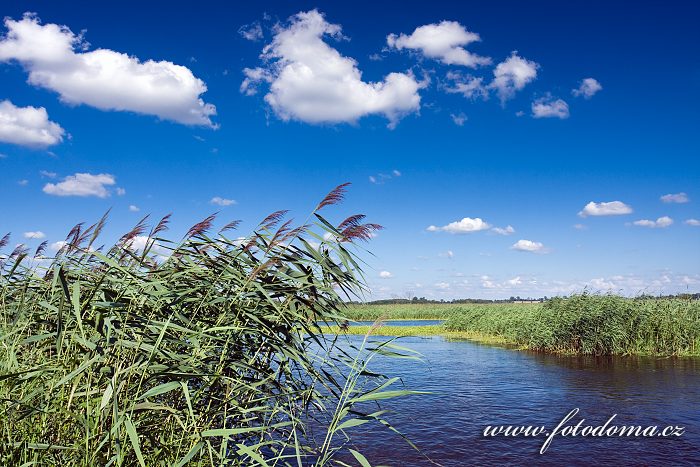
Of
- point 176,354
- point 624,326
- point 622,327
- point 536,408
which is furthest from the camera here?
point 624,326

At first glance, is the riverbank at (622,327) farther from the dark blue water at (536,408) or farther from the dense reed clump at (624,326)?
the dark blue water at (536,408)

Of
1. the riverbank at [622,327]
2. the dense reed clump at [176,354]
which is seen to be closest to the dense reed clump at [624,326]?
the riverbank at [622,327]

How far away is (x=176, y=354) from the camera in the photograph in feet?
14.4

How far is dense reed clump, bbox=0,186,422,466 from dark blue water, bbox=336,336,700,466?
4.53m

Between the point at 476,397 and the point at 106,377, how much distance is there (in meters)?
13.4

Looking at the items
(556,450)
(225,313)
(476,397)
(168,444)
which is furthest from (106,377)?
(476,397)

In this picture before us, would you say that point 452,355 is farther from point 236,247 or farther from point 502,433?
point 236,247

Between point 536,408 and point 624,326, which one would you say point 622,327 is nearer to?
point 624,326

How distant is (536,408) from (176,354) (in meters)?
12.4

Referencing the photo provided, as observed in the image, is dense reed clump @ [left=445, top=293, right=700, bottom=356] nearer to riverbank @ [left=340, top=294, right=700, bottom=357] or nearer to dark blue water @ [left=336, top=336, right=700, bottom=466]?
riverbank @ [left=340, top=294, right=700, bottom=357]

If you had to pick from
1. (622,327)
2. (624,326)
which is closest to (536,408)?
(622,327)

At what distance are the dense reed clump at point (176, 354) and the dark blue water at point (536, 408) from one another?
4528mm

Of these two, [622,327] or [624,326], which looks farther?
[624,326]

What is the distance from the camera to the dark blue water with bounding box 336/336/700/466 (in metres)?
10.2
